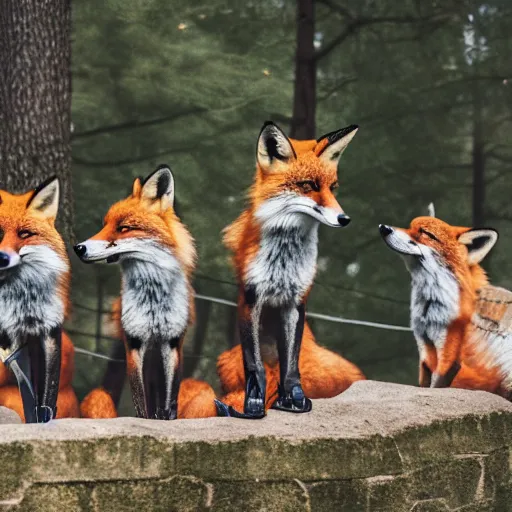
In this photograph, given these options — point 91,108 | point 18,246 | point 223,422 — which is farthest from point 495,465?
point 91,108

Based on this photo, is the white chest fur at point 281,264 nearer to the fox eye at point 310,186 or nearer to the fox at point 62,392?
the fox eye at point 310,186

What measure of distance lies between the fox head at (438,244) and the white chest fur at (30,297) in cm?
254

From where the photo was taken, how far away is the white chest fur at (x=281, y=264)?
6.23 metres

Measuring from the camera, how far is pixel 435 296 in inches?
276

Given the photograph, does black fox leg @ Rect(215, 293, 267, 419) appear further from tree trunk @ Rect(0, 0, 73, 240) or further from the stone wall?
tree trunk @ Rect(0, 0, 73, 240)

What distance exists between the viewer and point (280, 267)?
623 centimetres

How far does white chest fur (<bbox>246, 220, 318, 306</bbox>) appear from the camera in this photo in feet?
20.4

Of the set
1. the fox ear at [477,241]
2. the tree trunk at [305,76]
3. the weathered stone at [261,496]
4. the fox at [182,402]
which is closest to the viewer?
the weathered stone at [261,496]

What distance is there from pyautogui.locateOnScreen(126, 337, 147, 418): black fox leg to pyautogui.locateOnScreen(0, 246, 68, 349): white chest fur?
53 cm

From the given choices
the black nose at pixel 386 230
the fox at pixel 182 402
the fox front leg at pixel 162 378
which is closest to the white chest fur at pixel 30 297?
the fox at pixel 182 402

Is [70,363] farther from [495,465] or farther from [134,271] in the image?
[495,465]

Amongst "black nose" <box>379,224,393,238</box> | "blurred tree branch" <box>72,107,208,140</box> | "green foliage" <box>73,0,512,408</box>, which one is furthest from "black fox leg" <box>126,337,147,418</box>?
"blurred tree branch" <box>72,107,208,140</box>

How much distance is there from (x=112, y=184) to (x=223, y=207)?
1.20 m

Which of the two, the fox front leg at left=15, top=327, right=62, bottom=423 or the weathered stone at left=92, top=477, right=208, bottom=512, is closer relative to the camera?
the weathered stone at left=92, top=477, right=208, bottom=512
